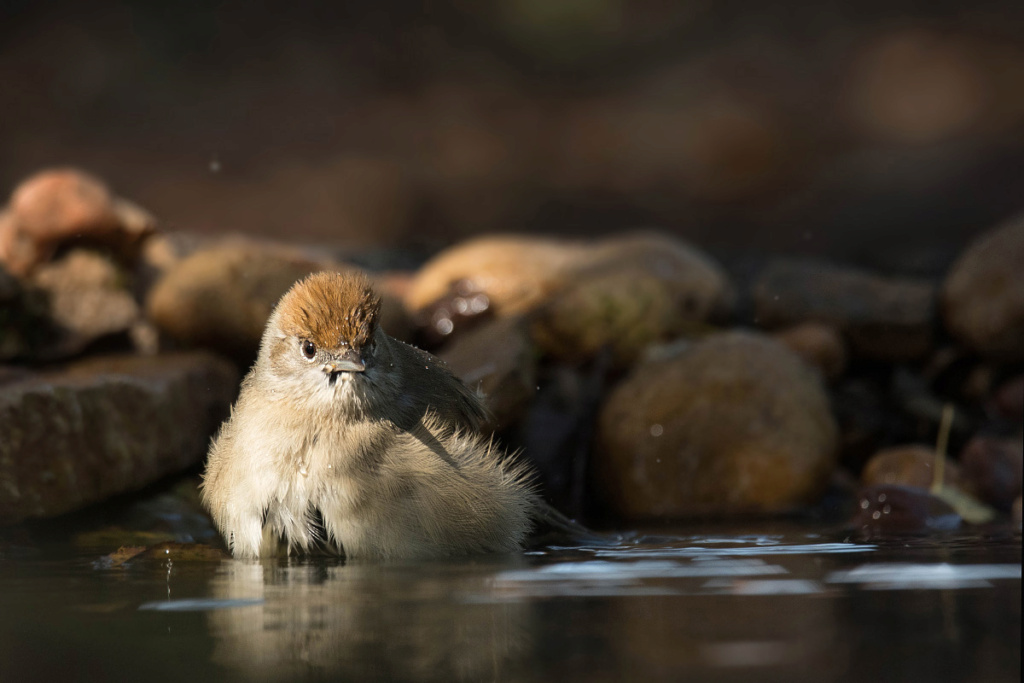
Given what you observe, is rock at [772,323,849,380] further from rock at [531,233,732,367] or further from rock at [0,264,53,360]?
rock at [0,264,53,360]

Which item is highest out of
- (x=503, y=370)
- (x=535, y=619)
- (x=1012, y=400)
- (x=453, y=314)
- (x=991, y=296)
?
(x=453, y=314)

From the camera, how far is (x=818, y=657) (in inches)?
77.2

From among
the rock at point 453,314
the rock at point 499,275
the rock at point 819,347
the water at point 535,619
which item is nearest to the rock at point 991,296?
the rock at point 819,347

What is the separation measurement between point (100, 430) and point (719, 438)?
3162 mm

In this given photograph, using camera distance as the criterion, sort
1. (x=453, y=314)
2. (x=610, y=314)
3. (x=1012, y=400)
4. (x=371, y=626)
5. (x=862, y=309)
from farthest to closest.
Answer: (x=862, y=309) < (x=453, y=314) < (x=610, y=314) < (x=1012, y=400) < (x=371, y=626)

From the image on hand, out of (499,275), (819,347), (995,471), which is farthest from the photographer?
(499,275)

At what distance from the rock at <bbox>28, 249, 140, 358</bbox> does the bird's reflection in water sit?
3767 mm

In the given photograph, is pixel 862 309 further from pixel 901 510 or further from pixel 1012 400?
pixel 901 510

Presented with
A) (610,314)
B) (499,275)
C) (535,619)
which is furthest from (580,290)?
(535,619)

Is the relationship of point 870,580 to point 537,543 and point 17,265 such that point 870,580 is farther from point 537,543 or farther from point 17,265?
point 17,265

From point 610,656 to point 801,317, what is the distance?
607 centimetres

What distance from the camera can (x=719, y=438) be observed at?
18.6 ft

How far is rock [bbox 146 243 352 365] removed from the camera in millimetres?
5941

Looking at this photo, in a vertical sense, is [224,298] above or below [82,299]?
below
